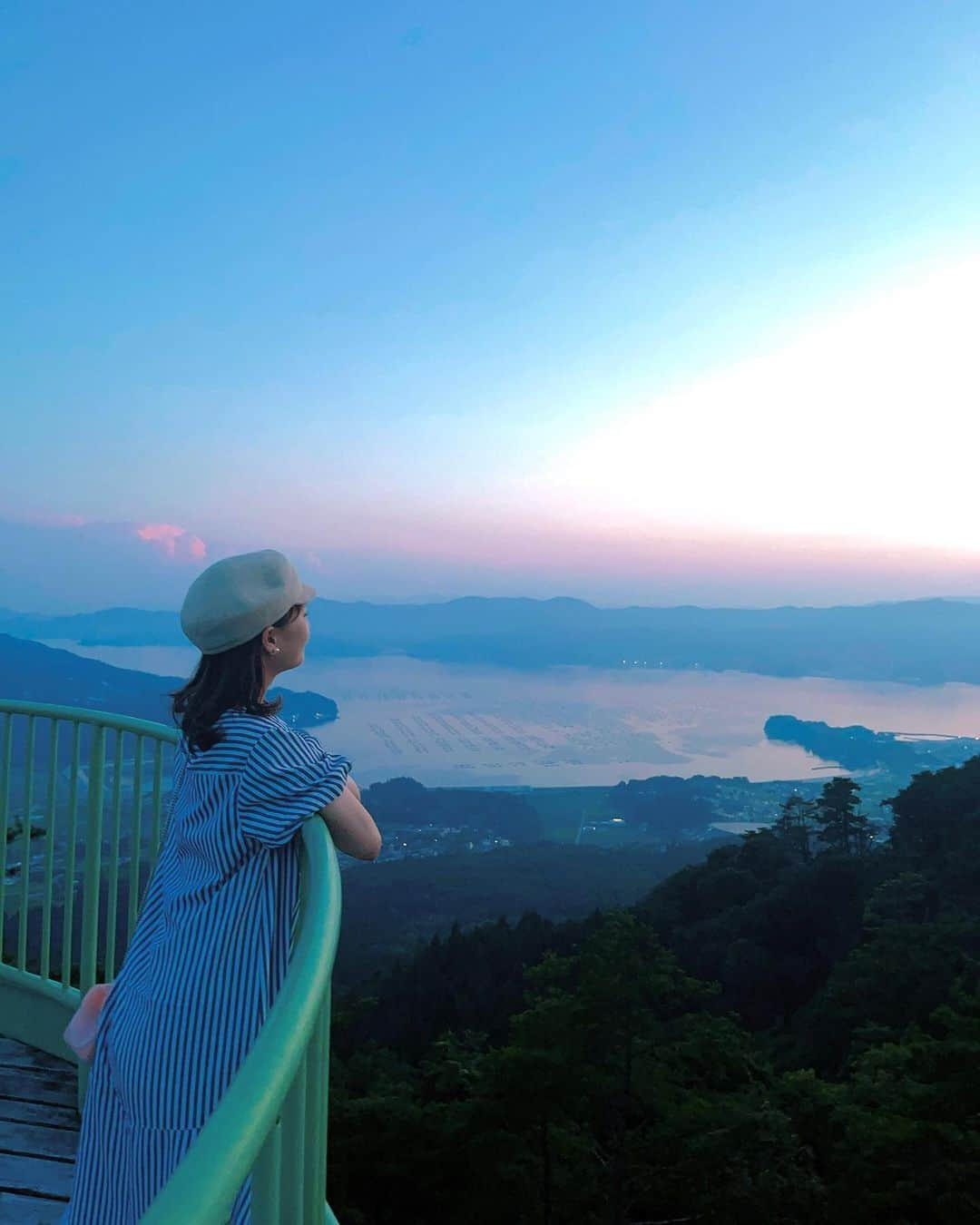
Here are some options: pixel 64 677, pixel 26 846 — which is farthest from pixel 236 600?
pixel 64 677

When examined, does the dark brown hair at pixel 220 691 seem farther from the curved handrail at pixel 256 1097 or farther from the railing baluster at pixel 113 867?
the railing baluster at pixel 113 867

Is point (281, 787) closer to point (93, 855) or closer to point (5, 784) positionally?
point (93, 855)

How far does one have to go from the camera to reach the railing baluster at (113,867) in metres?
2.47

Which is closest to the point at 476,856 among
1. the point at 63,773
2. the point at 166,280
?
the point at 166,280

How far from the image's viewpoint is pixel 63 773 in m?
2.89

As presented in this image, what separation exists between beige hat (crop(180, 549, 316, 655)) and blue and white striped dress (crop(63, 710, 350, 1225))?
5.3 inches

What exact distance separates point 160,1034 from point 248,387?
26.7 metres

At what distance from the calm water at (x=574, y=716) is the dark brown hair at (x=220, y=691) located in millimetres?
40032

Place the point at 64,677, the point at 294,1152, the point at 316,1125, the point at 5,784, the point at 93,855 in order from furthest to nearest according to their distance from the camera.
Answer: the point at 64,677
the point at 5,784
the point at 93,855
the point at 316,1125
the point at 294,1152

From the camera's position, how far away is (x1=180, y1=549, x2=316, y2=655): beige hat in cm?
137

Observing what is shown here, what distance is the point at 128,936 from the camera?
9.37 feet

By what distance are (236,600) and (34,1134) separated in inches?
76.2

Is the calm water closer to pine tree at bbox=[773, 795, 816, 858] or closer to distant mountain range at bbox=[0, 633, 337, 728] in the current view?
distant mountain range at bbox=[0, 633, 337, 728]

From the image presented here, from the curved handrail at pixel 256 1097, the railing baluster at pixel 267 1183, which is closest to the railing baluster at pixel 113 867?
the curved handrail at pixel 256 1097
